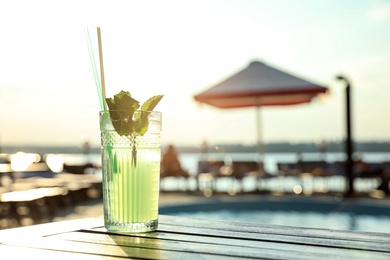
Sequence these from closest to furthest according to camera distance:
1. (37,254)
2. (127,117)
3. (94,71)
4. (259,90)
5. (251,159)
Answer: (37,254) → (127,117) → (94,71) → (259,90) → (251,159)

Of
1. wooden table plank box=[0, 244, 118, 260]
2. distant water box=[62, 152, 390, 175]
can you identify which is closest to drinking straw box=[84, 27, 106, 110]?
wooden table plank box=[0, 244, 118, 260]

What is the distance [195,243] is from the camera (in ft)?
4.03

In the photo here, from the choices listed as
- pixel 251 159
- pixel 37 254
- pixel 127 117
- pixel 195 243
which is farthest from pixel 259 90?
pixel 37 254

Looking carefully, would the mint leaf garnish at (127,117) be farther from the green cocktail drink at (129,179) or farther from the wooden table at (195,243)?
the wooden table at (195,243)

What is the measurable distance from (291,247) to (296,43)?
24.7 feet

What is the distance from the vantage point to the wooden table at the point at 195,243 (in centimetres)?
112

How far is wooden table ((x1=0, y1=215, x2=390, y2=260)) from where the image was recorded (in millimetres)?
1121

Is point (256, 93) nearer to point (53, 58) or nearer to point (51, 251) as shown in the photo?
point (53, 58)

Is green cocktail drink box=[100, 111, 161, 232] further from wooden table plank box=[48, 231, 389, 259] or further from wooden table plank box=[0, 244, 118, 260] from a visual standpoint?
wooden table plank box=[0, 244, 118, 260]

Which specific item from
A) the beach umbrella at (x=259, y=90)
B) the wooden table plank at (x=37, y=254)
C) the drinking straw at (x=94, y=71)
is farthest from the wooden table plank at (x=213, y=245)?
the beach umbrella at (x=259, y=90)

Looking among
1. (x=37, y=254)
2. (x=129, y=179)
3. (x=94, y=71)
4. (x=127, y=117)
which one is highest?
(x=94, y=71)

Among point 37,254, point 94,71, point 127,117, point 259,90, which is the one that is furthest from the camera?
point 259,90

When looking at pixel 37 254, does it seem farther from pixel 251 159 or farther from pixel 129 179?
pixel 251 159

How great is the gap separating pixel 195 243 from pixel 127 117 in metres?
0.36
